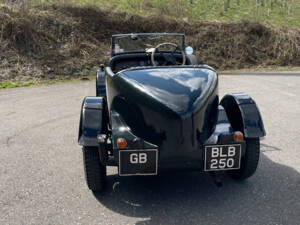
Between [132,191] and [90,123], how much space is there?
2.78 ft

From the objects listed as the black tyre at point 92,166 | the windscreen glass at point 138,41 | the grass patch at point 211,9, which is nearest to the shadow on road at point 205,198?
the black tyre at point 92,166

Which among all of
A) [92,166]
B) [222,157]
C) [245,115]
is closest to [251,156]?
[245,115]

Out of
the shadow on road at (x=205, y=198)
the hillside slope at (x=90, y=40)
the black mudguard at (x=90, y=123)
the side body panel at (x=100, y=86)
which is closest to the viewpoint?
the shadow on road at (x=205, y=198)

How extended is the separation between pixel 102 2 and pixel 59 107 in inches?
480

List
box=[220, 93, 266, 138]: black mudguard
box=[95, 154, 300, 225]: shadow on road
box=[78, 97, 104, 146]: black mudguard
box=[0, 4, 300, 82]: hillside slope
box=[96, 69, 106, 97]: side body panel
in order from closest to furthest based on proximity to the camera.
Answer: box=[95, 154, 300, 225]: shadow on road → box=[78, 97, 104, 146]: black mudguard → box=[220, 93, 266, 138]: black mudguard → box=[96, 69, 106, 97]: side body panel → box=[0, 4, 300, 82]: hillside slope

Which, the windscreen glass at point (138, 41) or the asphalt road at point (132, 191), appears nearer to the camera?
the asphalt road at point (132, 191)

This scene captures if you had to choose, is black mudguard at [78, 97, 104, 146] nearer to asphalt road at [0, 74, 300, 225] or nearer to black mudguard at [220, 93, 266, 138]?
asphalt road at [0, 74, 300, 225]

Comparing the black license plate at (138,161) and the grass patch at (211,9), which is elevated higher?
the grass patch at (211,9)

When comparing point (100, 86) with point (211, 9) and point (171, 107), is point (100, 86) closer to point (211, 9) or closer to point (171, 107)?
point (171, 107)

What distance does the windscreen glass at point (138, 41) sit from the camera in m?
5.35

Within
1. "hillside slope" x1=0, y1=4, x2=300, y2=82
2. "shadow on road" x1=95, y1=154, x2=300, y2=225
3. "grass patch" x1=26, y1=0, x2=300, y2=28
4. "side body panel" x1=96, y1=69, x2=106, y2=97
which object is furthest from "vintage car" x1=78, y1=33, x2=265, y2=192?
"grass patch" x1=26, y1=0, x2=300, y2=28

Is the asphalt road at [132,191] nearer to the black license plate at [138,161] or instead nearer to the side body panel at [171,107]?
the black license plate at [138,161]

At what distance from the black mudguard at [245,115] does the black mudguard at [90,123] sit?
1.50 metres

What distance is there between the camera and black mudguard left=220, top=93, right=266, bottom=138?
127 inches
